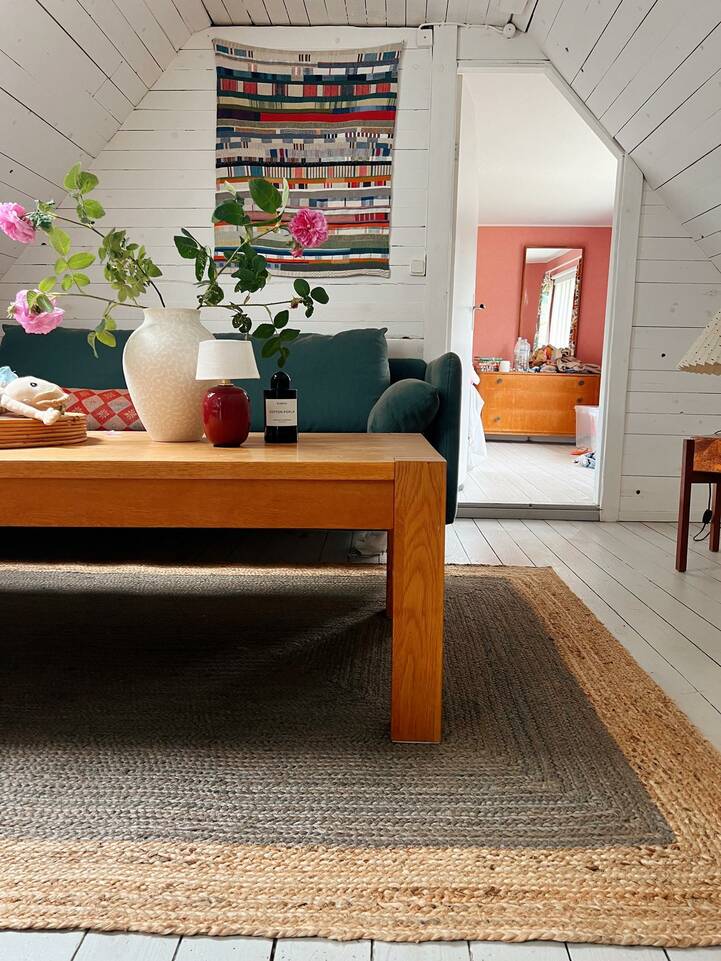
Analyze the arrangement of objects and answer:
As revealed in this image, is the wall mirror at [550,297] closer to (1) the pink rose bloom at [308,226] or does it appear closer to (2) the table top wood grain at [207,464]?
(1) the pink rose bloom at [308,226]

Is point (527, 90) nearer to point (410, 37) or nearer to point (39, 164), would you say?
point (410, 37)

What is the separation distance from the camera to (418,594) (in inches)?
46.5

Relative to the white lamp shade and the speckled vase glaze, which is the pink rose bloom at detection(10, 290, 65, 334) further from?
the white lamp shade

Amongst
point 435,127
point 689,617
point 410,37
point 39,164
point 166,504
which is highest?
point 410,37

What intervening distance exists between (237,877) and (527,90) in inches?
164

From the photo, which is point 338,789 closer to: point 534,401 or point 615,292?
point 615,292

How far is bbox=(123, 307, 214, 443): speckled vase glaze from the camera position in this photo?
1.46m

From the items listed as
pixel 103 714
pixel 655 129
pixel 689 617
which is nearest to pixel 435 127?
pixel 655 129

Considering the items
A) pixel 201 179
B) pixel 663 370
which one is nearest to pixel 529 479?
pixel 663 370

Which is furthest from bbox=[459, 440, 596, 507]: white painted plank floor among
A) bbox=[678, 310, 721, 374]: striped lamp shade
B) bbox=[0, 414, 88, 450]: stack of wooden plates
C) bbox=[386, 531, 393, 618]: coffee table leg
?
bbox=[0, 414, 88, 450]: stack of wooden plates

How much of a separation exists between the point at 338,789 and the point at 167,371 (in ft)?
2.84

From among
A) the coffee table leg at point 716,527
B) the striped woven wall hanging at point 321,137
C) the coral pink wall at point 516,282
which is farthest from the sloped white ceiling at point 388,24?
the coral pink wall at point 516,282

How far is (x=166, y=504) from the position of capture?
118 cm

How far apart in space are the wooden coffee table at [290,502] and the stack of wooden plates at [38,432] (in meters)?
0.17
